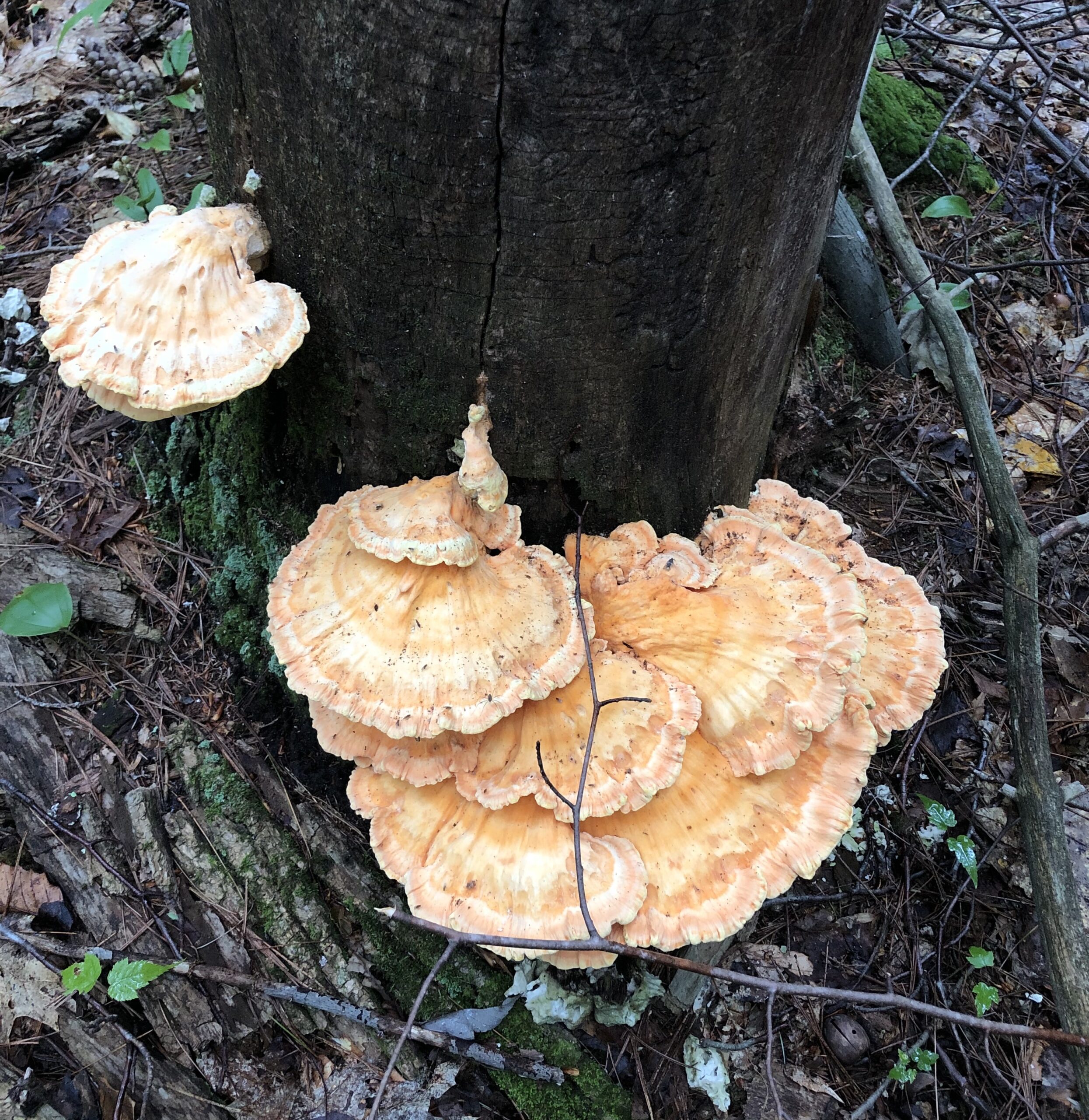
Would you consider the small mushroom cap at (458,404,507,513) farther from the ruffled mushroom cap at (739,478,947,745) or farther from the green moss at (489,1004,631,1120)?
the green moss at (489,1004,631,1120)

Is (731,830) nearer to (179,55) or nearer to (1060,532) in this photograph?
(1060,532)

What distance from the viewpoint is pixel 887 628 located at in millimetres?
3068

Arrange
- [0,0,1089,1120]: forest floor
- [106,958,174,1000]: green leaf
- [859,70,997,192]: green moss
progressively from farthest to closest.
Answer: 1. [859,70,997,192]: green moss
2. [0,0,1089,1120]: forest floor
3. [106,958,174,1000]: green leaf

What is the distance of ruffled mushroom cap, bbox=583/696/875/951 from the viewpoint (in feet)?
8.42

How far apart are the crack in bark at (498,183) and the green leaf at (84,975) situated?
2.80 meters

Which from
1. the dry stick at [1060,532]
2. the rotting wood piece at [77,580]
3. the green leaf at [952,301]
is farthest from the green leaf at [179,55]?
the dry stick at [1060,532]

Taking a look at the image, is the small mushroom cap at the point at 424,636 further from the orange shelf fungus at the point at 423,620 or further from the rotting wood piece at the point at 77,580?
the rotting wood piece at the point at 77,580

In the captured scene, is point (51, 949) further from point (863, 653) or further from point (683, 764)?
point (863, 653)

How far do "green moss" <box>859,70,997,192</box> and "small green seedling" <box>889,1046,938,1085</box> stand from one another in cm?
640

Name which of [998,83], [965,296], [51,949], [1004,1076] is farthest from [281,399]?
[998,83]

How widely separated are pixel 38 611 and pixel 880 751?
14.0 ft

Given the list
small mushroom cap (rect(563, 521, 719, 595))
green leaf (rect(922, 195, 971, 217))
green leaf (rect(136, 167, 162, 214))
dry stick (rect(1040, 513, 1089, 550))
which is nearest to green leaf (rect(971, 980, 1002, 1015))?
dry stick (rect(1040, 513, 1089, 550))

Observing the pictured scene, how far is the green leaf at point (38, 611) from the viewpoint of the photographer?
346 centimetres

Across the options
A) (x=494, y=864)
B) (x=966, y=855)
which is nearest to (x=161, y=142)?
(x=494, y=864)
